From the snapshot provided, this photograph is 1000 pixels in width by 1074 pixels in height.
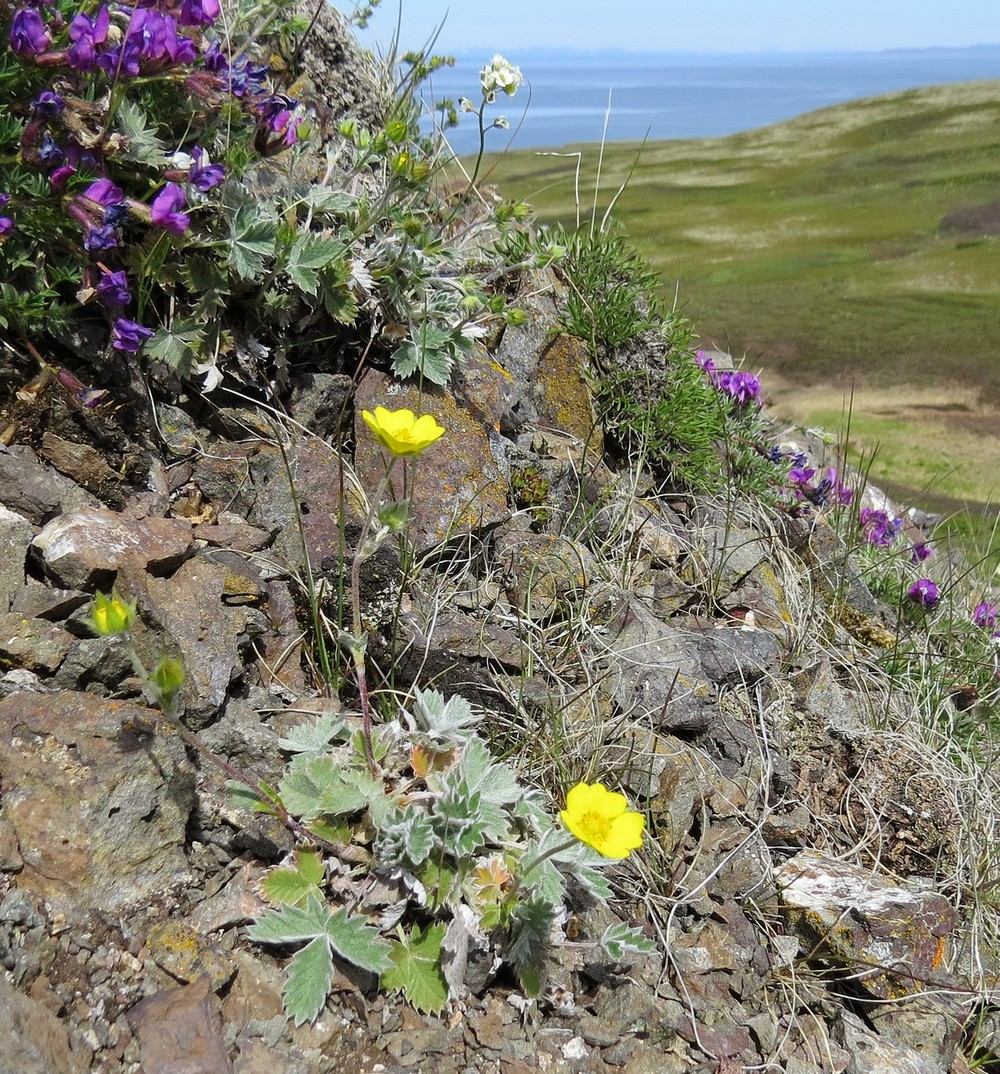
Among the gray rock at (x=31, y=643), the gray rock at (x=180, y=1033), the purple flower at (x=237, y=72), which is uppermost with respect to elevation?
the purple flower at (x=237, y=72)

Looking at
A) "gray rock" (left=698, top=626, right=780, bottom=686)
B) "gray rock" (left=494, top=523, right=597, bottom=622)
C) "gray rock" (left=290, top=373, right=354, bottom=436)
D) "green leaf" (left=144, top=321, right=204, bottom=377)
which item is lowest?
"gray rock" (left=698, top=626, right=780, bottom=686)

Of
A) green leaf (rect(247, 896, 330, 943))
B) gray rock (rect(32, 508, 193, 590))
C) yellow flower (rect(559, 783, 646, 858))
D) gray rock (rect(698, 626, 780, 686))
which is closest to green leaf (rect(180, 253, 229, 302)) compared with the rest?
gray rock (rect(32, 508, 193, 590))

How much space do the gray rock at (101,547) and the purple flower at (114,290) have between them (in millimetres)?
781

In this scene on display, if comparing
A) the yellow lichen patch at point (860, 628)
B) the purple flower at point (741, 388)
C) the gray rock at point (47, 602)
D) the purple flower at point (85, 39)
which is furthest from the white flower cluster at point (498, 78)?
the yellow lichen patch at point (860, 628)

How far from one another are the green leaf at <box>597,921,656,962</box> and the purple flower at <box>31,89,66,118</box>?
3.23 m

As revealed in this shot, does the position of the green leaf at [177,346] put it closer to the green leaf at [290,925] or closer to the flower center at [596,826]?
the green leaf at [290,925]

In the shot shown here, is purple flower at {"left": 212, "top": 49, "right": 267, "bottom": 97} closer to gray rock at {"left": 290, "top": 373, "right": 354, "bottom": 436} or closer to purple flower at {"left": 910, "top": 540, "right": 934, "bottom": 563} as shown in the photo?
gray rock at {"left": 290, "top": 373, "right": 354, "bottom": 436}

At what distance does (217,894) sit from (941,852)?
2852 mm

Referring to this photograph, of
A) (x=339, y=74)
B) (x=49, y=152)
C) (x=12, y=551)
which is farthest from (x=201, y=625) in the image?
(x=339, y=74)

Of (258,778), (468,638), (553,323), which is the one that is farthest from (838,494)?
(258,778)

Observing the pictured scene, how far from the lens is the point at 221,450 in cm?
374

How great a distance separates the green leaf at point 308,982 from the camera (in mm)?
2330

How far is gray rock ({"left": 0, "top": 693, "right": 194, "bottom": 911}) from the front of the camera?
7.70ft

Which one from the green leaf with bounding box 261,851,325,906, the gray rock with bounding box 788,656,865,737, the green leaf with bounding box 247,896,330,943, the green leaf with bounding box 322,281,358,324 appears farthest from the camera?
the gray rock with bounding box 788,656,865,737
